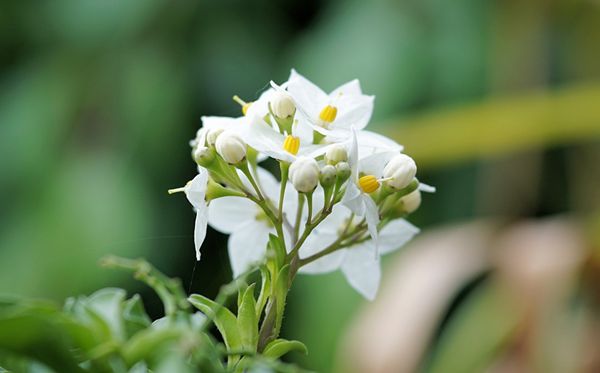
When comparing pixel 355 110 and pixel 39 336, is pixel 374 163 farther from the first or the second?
pixel 39 336

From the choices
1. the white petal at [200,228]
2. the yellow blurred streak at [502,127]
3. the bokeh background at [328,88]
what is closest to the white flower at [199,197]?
the white petal at [200,228]

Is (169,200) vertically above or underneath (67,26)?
underneath

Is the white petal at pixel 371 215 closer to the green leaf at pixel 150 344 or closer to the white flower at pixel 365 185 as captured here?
the white flower at pixel 365 185

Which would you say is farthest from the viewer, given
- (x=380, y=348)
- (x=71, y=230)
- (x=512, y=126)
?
(x=71, y=230)

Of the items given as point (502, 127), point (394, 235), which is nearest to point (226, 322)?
point (394, 235)

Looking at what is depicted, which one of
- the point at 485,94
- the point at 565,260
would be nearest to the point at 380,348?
the point at 565,260

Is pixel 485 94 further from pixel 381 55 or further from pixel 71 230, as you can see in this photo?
pixel 71 230
